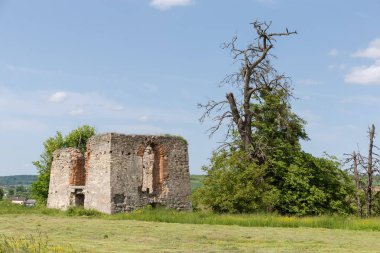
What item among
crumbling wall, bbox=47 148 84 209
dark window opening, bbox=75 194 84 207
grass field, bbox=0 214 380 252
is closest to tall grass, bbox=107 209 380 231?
grass field, bbox=0 214 380 252

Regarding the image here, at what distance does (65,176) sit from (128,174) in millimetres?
5253

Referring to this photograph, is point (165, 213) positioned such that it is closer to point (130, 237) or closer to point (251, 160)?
point (251, 160)

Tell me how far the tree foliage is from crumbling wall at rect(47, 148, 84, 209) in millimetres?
6871

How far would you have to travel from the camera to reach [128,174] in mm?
26609

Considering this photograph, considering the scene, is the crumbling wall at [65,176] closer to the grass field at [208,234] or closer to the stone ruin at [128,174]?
the stone ruin at [128,174]

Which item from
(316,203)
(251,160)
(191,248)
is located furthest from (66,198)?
(191,248)

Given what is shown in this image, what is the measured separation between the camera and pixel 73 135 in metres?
46.9

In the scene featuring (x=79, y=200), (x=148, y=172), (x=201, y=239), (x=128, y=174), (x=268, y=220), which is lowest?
(x=201, y=239)

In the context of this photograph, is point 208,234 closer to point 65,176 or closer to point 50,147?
point 65,176

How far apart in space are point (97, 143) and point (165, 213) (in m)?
5.56

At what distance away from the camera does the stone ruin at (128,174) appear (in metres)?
26.4

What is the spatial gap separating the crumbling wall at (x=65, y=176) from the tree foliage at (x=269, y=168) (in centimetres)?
687

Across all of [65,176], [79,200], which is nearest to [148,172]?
[79,200]

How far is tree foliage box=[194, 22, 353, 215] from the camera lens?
1019 inches
